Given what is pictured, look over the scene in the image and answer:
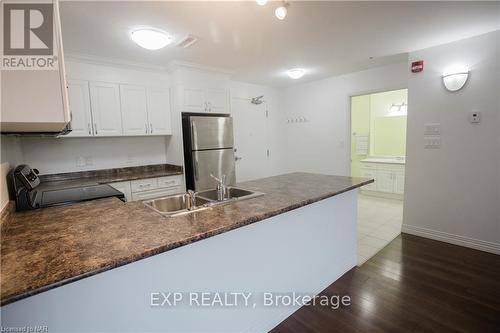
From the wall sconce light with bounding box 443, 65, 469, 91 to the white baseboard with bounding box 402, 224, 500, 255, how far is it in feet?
5.60

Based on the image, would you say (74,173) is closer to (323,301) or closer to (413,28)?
(323,301)

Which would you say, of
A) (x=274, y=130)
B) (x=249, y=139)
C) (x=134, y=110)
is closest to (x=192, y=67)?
(x=134, y=110)

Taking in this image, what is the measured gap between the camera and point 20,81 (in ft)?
3.46

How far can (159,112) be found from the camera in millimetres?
3455

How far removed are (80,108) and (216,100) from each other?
5.77 ft

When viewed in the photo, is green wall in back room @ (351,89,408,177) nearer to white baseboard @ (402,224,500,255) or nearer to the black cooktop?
white baseboard @ (402,224,500,255)

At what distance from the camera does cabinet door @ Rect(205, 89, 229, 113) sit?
3614mm

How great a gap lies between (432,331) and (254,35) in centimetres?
281

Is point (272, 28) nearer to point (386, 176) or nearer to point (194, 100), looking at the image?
point (194, 100)

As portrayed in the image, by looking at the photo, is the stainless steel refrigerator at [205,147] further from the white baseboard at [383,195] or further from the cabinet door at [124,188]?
the white baseboard at [383,195]

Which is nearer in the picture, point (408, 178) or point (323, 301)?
point (323, 301)

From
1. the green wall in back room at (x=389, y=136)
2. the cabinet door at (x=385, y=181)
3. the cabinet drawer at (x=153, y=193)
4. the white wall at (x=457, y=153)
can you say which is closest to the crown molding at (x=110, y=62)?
the cabinet drawer at (x=153, y=193)

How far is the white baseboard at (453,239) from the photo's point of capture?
2611 mm

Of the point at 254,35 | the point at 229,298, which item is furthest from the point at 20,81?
the point at 254,35
